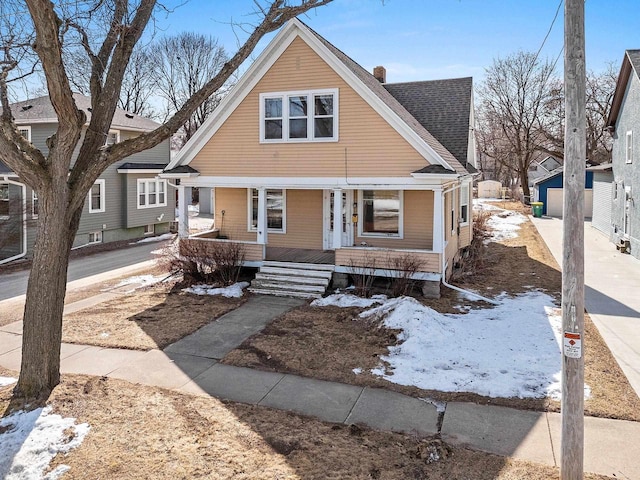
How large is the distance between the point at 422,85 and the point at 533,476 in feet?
52.7

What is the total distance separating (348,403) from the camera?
6191 millimetres

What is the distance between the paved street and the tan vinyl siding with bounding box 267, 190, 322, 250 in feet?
22.2

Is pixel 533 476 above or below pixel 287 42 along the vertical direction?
below

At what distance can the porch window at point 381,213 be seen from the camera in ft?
45.7

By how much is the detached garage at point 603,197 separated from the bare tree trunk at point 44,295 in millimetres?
22698

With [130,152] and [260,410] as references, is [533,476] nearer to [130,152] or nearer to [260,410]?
[260,410]

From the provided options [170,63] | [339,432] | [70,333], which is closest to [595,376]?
[339,432]

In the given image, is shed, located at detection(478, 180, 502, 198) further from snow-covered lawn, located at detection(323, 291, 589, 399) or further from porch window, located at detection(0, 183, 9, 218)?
porch window, located at detection(0, 183, 9, 218)

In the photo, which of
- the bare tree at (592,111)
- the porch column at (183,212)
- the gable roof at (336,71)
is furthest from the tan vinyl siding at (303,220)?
the bare tree at (592,111)

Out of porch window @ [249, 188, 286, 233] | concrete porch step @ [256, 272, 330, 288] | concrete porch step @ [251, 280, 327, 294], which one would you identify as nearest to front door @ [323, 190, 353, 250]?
porch window @ [249, 188, 286, 233]

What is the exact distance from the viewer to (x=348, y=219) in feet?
47.1

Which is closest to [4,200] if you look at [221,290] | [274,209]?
[274,209]

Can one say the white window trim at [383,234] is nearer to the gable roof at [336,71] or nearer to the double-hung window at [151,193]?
the gable roof at [336,71]

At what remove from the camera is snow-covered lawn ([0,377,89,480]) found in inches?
183
